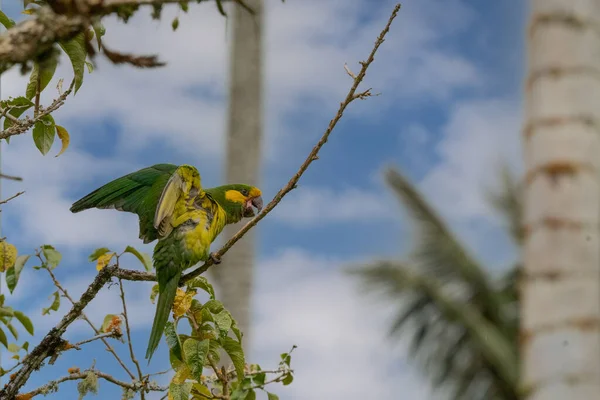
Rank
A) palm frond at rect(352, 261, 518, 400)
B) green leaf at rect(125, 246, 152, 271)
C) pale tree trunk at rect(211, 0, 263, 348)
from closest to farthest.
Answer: green leaf at rect(125, 246, 152, 271) < pale tree trunk at rect(211, 0, 263, 348) < palm frond at rect(352, 261, 518, 400)

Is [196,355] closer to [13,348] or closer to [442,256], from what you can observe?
[13,348]

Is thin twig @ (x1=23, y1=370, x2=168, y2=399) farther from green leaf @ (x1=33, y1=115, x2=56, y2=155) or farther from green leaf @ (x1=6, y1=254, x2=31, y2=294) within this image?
green leaf @ (x1=33, y1=115, x2=56, y2=155)

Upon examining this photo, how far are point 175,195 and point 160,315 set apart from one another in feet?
1.34

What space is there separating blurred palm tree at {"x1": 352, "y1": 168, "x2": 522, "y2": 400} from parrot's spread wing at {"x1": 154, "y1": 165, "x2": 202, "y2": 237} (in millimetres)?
5694

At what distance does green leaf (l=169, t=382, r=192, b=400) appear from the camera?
5.90 ft

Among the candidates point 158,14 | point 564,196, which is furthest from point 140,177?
point 564,196

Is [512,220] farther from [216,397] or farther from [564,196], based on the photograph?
[216,397]

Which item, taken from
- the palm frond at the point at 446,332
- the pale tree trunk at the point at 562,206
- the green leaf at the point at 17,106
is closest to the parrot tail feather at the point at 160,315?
the green leaf at the point at 17,106

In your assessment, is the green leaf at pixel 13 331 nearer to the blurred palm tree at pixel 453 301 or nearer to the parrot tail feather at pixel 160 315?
the parrot tail feather at pixel 160 315

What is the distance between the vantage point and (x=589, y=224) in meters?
→ 2.28

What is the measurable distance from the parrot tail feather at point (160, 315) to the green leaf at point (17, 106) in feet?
1.98

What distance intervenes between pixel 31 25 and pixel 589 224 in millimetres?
1748

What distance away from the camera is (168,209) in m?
2.19

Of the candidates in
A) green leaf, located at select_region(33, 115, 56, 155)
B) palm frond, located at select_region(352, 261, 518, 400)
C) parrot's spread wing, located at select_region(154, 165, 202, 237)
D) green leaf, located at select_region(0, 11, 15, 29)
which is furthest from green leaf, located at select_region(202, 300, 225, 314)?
palm frond, located at select_region(352, 261, 518, 400)
